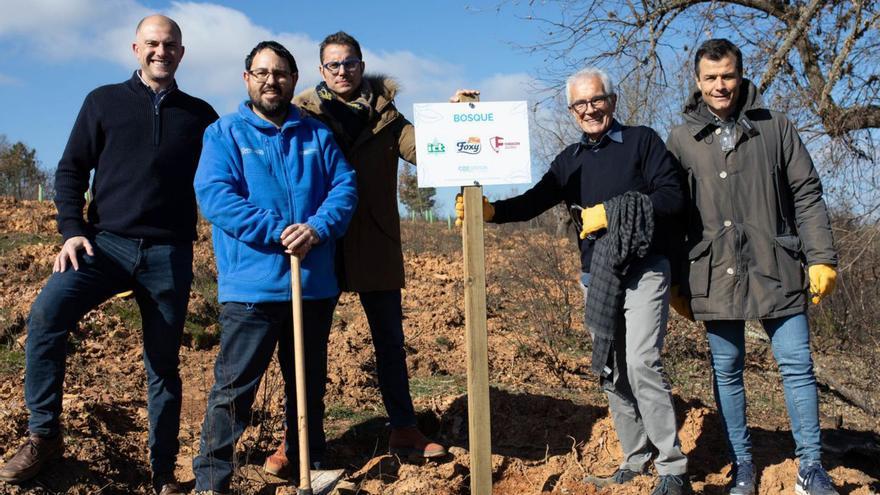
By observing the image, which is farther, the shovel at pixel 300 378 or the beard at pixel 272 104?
the beard at pixel 272 104

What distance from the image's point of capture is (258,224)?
3676 millimetres

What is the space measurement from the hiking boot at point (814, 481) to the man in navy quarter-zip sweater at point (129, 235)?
3125mm

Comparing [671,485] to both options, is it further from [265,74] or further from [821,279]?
[265,74]

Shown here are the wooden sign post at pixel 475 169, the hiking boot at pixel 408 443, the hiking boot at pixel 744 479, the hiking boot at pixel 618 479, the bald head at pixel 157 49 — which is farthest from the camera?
the hiking boot at pixel 408 443

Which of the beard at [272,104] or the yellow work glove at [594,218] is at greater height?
the beard at [272,104]

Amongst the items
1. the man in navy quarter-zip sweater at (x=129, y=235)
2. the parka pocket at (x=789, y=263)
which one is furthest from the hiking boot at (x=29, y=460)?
the parka pocket at (x=789, y=263)

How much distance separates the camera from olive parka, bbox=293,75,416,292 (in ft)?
14.4

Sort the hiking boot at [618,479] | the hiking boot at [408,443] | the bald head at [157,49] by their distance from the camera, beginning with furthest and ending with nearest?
the hiking boot at [408,443], the hiking boot at [618,479], the bald head at [157,49]

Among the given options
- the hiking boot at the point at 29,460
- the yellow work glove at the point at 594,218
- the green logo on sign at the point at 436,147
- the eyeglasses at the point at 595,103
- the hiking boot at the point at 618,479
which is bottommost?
the hiking boot at the point at 618,479

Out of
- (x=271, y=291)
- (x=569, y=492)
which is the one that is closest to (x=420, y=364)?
(x=569, y=492)

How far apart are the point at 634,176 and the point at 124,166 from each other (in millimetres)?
2493

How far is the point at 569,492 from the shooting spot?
4.23m

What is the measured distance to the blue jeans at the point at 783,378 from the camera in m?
3.92

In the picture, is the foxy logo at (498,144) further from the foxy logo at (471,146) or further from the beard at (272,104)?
the beard at (272,104)
